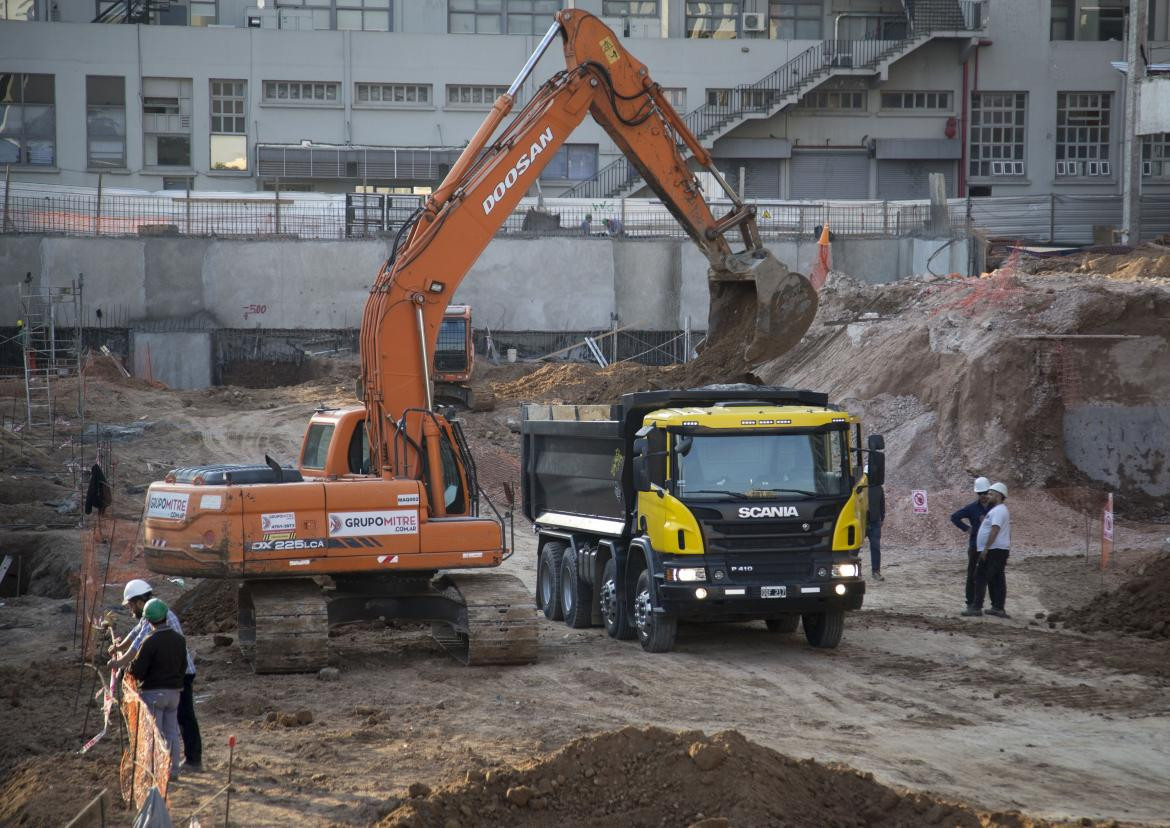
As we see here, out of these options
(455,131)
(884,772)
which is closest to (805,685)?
(884,772)

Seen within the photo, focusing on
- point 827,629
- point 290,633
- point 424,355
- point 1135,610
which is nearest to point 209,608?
point 290,633

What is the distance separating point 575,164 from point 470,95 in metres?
5.34

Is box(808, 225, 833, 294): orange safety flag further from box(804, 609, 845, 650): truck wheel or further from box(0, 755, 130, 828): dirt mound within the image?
box(0, 755, 130, 828): dirt mound

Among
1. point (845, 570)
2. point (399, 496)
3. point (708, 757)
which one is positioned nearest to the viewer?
point (708, 757)

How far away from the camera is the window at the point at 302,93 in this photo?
190ft

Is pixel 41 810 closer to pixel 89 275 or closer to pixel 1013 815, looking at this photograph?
pixel 1013 815

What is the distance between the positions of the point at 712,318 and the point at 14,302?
3236 cm

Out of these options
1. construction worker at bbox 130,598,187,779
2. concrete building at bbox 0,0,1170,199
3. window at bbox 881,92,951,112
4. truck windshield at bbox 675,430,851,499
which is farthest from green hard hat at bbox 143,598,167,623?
window at bbox 881,92,951,112

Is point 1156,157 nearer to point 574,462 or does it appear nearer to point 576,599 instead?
point 574,462

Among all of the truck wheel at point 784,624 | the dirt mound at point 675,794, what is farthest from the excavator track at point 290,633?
the truck wheel at point 784,624

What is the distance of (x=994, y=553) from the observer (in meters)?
17.1

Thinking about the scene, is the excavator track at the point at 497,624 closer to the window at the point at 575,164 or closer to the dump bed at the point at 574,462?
the dump bed at the point at 574,462

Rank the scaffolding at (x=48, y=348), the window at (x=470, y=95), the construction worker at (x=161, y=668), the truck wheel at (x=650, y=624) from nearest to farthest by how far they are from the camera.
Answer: the construction worker at (x=161, y=668) → the truck wheel at (x=650, y=624) → the scaffolding at (x=48, y=348) → the window at (x=470, y=95)

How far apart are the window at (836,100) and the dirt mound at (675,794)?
2116 inches
